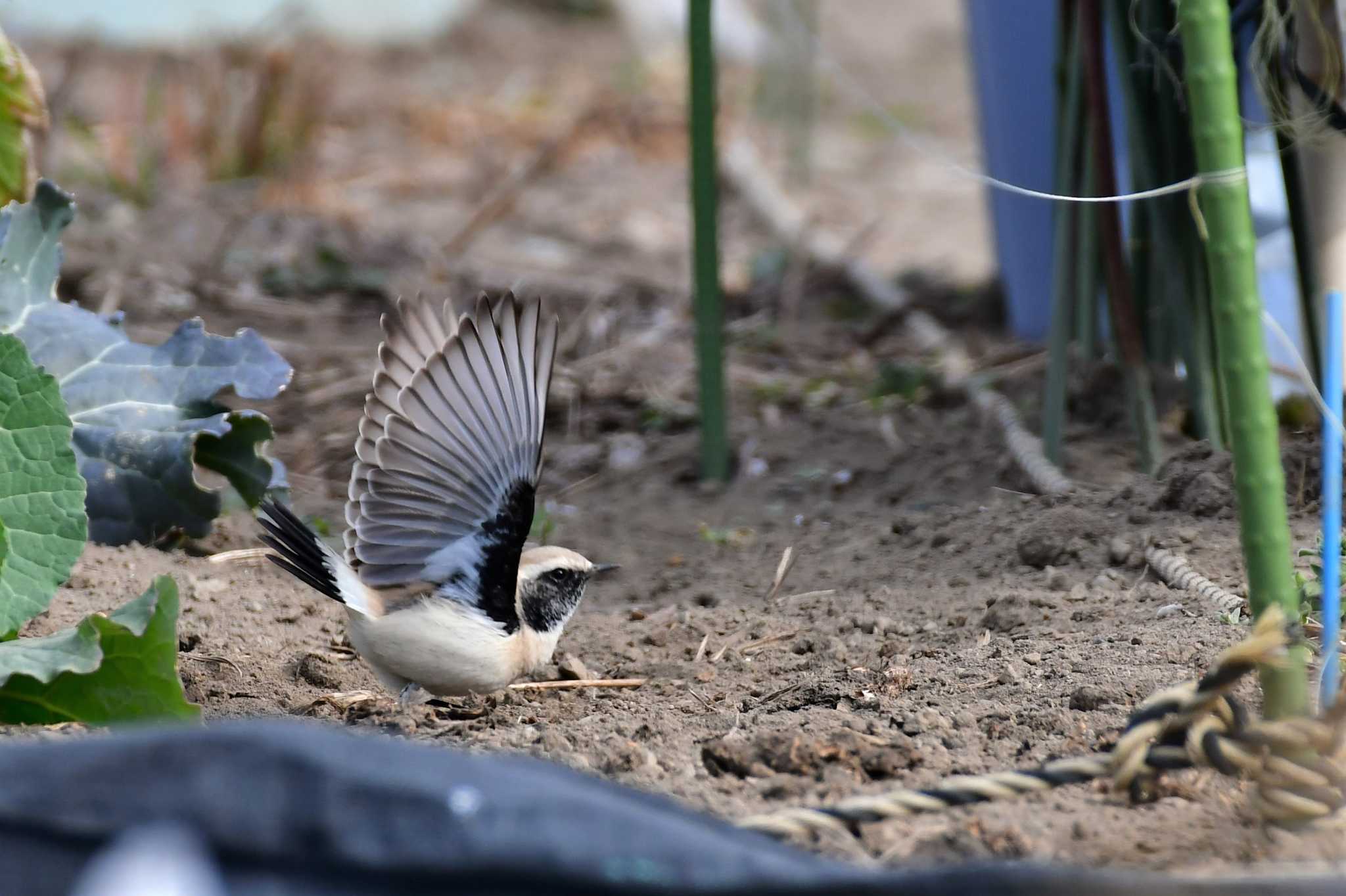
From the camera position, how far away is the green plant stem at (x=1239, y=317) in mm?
1494

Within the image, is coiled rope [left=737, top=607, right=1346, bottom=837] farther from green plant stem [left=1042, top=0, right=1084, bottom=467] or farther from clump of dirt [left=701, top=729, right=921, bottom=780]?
green plant stem [left=1042, top=0, right=1084, bottom=467]

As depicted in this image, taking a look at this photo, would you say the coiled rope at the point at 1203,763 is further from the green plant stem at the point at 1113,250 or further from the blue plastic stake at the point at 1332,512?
the green plant stem at the point at 1113,250

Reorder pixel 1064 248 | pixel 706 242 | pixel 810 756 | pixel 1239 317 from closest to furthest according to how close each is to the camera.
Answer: pixel 1239 317 → pixel 810 756 → pixel 1064 248 → pixel 706 242

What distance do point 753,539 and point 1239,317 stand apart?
1841 millimetres

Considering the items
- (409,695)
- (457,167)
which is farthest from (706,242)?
(457,167)

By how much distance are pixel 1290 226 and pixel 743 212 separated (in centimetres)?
437

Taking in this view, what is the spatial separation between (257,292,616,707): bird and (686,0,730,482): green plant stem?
48.3 inches

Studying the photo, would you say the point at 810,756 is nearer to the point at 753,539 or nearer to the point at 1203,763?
the point at 1203,763

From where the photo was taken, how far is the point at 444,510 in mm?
2297

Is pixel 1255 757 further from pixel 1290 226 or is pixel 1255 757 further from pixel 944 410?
pixel 944 410

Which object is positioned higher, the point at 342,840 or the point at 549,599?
the point at 342,840

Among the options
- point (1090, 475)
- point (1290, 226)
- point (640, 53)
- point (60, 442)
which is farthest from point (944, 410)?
point (640, 53)

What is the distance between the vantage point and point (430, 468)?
2279mm

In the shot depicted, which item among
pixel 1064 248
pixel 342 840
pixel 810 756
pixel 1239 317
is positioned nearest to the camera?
pixel 342 840
